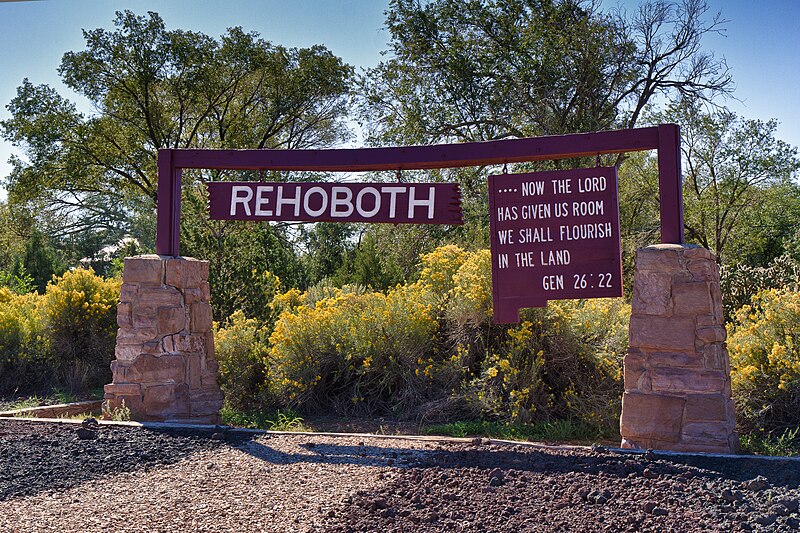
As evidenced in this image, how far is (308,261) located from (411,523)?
636 inches

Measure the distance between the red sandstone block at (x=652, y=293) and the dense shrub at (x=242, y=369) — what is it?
4234mm

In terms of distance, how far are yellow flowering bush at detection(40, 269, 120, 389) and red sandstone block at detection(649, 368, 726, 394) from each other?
725 cm

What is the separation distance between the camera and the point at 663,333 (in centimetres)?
573

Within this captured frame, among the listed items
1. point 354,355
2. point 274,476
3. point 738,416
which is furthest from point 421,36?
point 274,476

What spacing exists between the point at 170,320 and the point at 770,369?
5.30 m

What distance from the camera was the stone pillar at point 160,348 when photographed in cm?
689

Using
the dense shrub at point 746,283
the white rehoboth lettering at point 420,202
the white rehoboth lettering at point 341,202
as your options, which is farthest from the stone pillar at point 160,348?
the dense shrub at point 746,283

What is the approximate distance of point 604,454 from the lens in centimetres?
523

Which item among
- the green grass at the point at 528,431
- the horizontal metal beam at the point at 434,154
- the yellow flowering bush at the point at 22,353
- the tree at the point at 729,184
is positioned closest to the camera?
the horizontal metal beam at the point at 434,154

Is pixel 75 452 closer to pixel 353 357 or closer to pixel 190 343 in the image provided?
pixel 190 343

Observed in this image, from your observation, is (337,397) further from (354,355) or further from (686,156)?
(686,156)

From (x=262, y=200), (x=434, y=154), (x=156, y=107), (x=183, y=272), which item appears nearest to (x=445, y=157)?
(x=434, y=154)

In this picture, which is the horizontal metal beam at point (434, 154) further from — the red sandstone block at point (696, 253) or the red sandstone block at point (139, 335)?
the red sandstone block at point (139, 335)

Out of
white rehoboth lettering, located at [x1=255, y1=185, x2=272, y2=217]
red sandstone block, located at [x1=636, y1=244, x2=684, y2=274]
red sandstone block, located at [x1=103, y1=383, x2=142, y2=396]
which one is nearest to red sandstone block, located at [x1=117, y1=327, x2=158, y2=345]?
red sandstone block, located at [x1=103, y1=383, x2=142, y2=396]
